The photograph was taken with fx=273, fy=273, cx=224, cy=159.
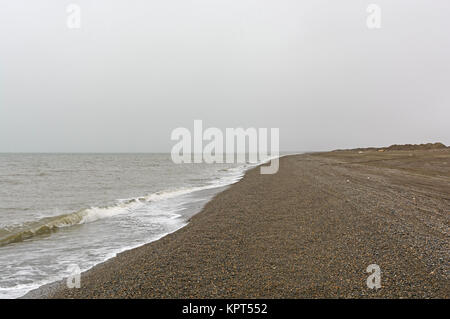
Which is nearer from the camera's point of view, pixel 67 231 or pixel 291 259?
pixel 291 259

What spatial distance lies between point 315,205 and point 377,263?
6.29 meters

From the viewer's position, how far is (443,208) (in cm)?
1079
